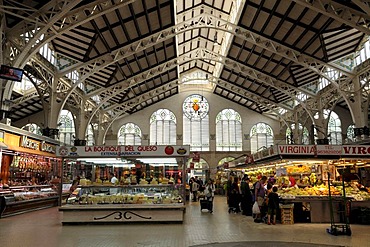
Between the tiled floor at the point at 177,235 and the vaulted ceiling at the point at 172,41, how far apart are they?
21.0 ft

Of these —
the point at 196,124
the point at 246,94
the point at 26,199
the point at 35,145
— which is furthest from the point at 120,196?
the point at 196,124

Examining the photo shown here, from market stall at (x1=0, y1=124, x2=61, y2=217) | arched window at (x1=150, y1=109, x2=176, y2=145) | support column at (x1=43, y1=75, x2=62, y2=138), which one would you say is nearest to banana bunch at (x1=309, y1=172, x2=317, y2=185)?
market stall at (x1=0, y1=124, x2=61, y2=217)

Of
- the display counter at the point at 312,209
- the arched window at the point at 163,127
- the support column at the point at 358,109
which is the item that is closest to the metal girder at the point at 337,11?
the support column at the point at 358,109

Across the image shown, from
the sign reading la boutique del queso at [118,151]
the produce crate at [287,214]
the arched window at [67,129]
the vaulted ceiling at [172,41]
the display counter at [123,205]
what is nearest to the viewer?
the display counter at [123,205]

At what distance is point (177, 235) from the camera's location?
7844 mm

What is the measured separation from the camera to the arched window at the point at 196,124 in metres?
31.5

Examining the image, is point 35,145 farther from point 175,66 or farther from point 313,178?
point 313,178

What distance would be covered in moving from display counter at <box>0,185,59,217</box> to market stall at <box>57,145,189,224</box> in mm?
2802

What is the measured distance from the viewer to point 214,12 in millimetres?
19500

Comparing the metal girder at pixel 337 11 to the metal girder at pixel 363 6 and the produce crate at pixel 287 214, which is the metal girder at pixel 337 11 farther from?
the produce crate at pixel 287 214

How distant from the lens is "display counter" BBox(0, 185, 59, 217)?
11.5m

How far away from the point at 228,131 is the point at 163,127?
6569mm

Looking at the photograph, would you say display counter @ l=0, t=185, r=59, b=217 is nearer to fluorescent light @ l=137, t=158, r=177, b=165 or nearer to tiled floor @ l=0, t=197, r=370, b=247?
tiled floor @ l=0, t=197, r=370, b=247

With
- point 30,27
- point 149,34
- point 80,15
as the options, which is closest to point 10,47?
point 30,27
